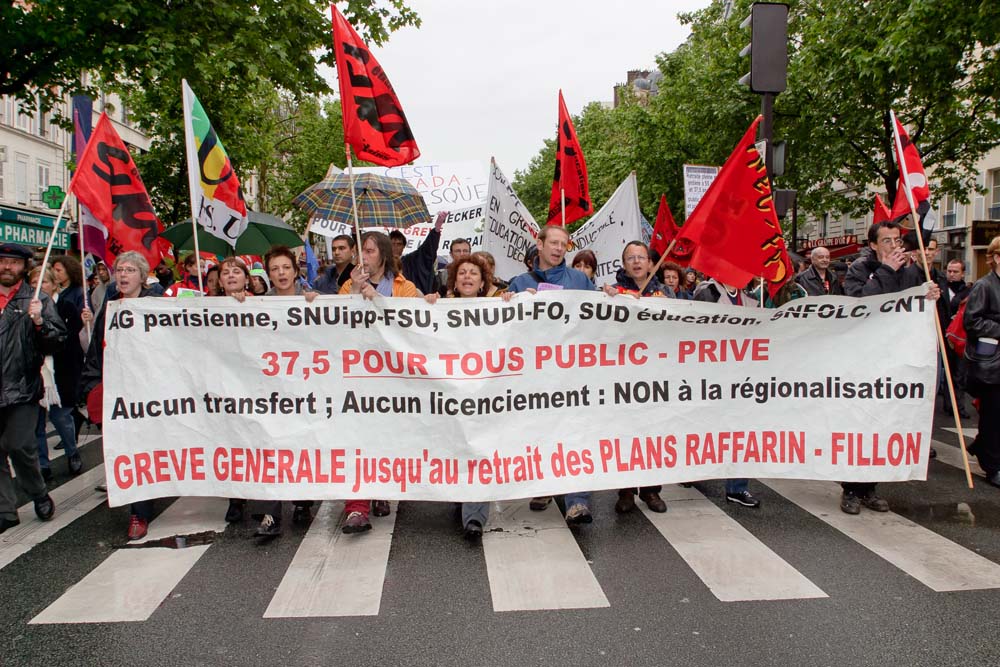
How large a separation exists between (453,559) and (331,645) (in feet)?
4.15

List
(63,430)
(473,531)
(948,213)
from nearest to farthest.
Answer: (473,531) < (63,430) < (948,213)

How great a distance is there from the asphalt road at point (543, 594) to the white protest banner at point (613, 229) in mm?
5279

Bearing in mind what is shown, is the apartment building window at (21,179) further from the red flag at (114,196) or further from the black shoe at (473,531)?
the black shoe at (473,531)

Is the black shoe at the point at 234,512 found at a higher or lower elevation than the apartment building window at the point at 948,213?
lower

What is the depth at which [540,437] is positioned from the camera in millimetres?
5355

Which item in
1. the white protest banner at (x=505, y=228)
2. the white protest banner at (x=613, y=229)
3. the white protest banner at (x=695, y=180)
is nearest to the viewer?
the white protest banner at (x=505, y=228)

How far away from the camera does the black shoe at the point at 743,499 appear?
5.93 m

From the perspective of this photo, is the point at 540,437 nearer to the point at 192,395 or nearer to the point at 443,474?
the point at 443,474

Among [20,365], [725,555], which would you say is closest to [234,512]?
[20,365]

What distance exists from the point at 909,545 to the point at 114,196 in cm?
579

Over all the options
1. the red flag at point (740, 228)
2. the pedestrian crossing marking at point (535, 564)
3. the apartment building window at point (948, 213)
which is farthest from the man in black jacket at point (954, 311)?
the apartment building window at point (948, 213)

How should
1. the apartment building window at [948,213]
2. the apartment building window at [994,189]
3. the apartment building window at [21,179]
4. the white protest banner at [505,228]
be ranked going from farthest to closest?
the apartment building window at [948,213], the apartment building window at [21,179], the apartment building window at [994,189], the white protest banner at [505,228]

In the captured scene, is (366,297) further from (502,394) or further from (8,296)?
(8,296)

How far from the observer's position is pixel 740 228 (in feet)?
18.2
